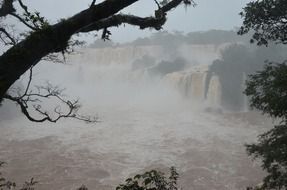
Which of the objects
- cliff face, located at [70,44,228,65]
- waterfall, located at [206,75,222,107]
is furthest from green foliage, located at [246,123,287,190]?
cliff face, located at [70,44,228,65]

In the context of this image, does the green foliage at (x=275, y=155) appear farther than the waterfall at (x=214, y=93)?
No

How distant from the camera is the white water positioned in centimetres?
2288

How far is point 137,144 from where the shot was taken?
3084cm

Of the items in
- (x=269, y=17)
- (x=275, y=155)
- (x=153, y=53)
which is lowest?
(x=275, y=155)

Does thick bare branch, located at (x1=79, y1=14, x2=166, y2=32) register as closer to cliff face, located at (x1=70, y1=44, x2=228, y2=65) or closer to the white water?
the white water

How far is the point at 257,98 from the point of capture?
9609 millimetres

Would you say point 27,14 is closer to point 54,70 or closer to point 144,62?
point 144,62

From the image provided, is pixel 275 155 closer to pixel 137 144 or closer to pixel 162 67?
pixel 137 144

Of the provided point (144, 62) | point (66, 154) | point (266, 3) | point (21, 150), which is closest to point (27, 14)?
point (266, 3)

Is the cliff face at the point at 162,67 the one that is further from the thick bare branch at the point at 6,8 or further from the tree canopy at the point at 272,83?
the thick bare branch at the point at 6,8

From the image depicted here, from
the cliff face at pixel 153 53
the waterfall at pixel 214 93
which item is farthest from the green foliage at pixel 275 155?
the cliff face at pixel 153 53

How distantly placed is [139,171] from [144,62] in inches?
1417

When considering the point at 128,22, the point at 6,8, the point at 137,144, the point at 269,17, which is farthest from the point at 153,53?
the point at 128,22

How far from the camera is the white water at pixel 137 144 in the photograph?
75.0 ft
